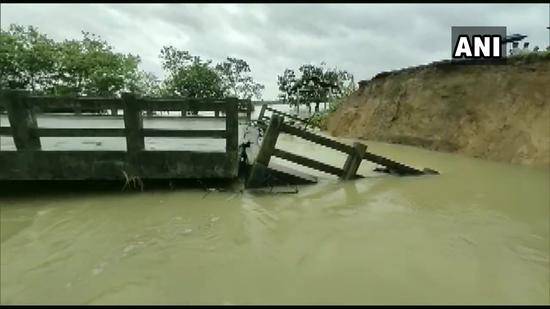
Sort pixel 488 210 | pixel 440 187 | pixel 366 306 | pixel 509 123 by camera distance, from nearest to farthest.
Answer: pixel 366 306
pixel 488 210
pixel 440 187
pixel 509 123

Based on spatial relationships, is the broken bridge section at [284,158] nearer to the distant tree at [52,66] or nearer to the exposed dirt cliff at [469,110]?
the exposed dirt cliff at [469,110]

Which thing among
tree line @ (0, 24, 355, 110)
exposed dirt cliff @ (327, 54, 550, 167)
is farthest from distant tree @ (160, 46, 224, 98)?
exposed dirt cliff @ (327, 54, 550, 167)

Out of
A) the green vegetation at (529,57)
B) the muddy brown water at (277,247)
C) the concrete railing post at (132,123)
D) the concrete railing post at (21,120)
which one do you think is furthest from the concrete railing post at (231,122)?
the green vegetation at (529,57)

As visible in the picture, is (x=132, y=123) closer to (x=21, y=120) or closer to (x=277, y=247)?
(x=21, y=120)

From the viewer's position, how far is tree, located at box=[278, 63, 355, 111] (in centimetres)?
3909

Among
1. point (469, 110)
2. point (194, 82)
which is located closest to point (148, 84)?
point (194, 82)

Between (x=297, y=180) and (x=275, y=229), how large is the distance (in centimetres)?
249

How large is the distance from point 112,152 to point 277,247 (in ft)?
10.9

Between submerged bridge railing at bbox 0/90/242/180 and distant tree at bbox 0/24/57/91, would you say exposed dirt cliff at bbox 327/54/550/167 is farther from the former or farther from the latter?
distant tree at bbox 0/24/57/91

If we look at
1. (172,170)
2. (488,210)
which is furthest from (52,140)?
(488,210)

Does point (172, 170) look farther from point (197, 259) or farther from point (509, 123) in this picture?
point (509, 123)

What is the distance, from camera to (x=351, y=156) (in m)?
8.40

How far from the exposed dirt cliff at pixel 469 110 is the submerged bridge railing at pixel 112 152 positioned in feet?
28.7

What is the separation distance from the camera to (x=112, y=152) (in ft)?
21.9
